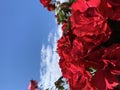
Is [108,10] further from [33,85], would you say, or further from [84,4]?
[33,85]

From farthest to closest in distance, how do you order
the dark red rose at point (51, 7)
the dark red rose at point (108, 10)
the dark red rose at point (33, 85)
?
1. the dark red rose at point (33, 85)
2. the dark red rose at point (51, 7)
3. the dark red rose at point (108, 10)

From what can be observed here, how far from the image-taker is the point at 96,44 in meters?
0.95

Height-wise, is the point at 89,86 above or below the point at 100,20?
below

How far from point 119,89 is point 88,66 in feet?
0.38

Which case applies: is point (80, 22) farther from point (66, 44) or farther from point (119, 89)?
point (119, 89)

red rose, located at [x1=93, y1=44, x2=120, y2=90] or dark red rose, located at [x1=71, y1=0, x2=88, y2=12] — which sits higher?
dark red rose, located at [x1=71, y1=0, x2=88, y2=12]

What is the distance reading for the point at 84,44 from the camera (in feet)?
3.17

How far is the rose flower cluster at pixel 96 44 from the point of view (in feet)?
3.09

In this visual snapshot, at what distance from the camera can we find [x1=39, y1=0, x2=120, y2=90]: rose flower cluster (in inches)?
37.1

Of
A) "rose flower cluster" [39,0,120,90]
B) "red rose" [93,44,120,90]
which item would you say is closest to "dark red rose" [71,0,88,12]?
"rose flower cluster" [39,0,120,90]

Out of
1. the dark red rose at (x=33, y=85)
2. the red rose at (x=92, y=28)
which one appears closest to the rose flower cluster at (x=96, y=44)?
the red rose at (x=92, y=28)

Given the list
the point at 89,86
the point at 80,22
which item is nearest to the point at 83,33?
the point at 80,22

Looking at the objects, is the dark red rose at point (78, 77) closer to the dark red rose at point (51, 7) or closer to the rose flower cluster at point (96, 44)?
the rose flower cluster at point (96, 44)

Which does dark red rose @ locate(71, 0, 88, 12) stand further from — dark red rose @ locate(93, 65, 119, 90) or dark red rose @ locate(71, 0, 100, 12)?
dark red rose @ locate(93, 65, 119, 90)
